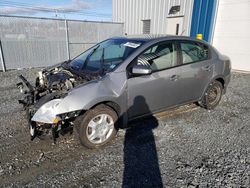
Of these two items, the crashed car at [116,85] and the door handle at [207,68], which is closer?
the crashed car at [116,85]

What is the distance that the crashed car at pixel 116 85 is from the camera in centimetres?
276

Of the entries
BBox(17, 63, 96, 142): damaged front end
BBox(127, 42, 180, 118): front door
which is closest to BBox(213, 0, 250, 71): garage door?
BBox(127, 42, 180, 118): front door

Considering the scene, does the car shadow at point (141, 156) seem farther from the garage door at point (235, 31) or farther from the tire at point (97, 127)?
the garage door at point (235, 31)

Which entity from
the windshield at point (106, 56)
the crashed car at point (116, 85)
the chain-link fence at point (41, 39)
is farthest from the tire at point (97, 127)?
the chain-link fence at point (41, 39)

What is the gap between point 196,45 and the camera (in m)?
4.09

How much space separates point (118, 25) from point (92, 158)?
34.4 feet

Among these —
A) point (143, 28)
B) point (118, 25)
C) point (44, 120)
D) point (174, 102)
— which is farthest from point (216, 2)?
point (44, 120)

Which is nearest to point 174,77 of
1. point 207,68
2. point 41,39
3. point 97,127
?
point 207,68

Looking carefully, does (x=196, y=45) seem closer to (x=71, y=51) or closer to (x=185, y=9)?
(x=185, y=9)

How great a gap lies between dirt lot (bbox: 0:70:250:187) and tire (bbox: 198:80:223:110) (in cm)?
43

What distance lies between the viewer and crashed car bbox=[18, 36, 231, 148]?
276cm

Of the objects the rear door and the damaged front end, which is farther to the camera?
the rear door

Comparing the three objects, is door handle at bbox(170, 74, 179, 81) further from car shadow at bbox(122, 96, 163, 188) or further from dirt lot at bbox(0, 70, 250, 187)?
dirt lot at bbox(0, 70, 250, 187)

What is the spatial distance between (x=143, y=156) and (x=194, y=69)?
205 centimetres
